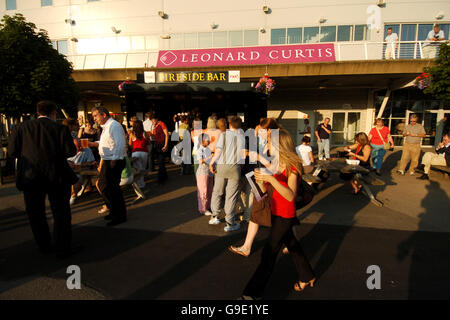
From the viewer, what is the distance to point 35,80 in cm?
676

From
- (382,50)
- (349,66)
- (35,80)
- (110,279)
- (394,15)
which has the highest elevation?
(394,15)

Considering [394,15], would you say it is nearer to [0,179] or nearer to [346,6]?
[346,6]

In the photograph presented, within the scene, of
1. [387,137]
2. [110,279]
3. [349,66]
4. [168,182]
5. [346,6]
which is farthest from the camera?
[346,6]

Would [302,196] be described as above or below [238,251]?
above

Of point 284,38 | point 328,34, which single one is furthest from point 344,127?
Result: point 284,38

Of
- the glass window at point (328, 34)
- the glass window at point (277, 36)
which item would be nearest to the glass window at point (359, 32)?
the glass window at point (328, 34)

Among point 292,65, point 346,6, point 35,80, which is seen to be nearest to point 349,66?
point 292,65

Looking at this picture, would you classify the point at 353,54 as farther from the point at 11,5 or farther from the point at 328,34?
the point at 11,5

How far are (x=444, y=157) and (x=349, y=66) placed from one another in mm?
6074

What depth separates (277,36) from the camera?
55.9ft

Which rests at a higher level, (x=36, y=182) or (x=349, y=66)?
(x=349, y=66)

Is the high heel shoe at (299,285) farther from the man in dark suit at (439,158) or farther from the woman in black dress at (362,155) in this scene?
the man in dark suit at (439,158)

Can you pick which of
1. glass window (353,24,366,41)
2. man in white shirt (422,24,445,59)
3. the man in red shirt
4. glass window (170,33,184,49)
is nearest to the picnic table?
the man in red shirt

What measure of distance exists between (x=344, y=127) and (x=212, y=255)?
15.6 metres
